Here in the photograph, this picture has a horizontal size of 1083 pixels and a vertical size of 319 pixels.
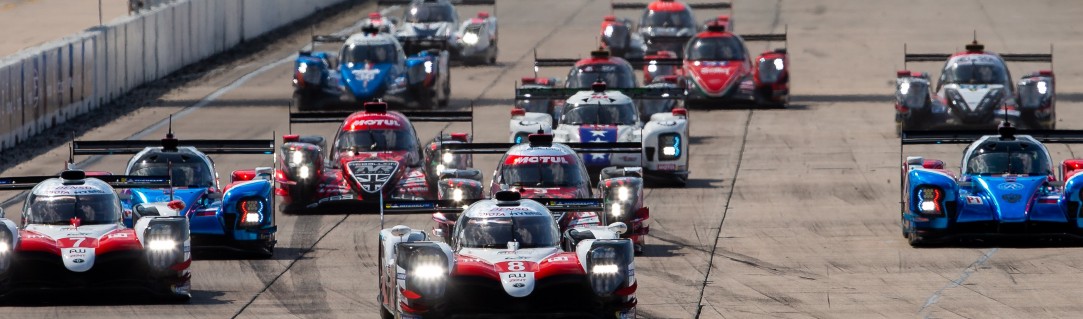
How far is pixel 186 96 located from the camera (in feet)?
164

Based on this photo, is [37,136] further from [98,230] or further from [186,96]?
[98,230]

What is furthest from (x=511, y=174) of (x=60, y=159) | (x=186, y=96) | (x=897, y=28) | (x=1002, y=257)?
(x=897, y=28)

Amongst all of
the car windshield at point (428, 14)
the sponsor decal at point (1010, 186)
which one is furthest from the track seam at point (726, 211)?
the car windshield at point (428, 14)

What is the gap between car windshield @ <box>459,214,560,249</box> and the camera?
23.0 meters

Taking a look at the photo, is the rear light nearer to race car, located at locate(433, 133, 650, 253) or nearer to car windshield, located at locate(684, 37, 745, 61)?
race car, located at locate(433, 133, 650, 253)

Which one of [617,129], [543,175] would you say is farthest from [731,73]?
[543,175]

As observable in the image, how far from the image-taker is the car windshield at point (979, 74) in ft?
140

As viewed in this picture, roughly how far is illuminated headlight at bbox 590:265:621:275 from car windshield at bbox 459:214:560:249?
1682 mm

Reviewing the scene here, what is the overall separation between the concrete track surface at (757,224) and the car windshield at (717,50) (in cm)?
116

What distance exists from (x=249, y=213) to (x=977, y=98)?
61.3 feet

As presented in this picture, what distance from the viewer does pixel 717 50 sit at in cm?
4803

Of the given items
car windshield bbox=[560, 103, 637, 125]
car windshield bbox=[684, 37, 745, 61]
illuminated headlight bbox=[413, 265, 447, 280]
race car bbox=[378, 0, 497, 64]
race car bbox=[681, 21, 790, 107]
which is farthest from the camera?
race car bbox=[378, 0, 497, 64]

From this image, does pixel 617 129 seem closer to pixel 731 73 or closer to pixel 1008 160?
pixel 1008 160

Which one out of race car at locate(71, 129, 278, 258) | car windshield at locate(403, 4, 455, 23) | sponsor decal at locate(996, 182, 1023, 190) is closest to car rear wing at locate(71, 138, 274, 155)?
race car at locate(71, 129, 278, 258)
